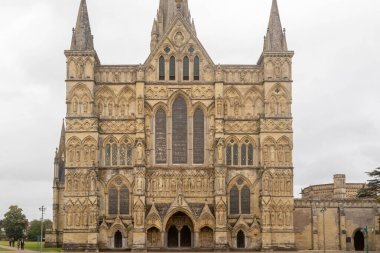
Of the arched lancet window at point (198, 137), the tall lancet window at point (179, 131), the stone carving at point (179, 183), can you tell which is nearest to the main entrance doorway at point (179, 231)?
the stone carving at point (179, 183)

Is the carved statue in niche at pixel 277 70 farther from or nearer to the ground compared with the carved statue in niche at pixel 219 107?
farther from the ground

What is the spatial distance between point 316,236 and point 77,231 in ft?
86.3

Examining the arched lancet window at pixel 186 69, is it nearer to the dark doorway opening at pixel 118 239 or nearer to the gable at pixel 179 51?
the gable at pixel 179 51

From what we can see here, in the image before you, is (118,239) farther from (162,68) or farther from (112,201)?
(162,68)

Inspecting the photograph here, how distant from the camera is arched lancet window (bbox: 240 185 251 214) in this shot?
72.4 meters

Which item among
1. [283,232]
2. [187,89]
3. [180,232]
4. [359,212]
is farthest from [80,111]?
[359,212]

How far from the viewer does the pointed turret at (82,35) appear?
74000 millimetres

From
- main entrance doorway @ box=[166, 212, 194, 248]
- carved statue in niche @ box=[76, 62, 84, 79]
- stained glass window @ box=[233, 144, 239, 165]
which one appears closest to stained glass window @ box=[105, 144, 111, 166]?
carved statue in niche @ box=[76, 62, 84, 79]

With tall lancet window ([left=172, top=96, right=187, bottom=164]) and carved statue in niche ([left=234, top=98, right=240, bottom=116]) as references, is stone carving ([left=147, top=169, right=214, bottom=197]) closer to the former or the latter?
tall lancet window ([left=172, top=96, right=187, bottom=164])

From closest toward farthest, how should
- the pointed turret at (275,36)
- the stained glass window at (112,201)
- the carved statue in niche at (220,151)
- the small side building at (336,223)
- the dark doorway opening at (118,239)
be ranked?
the dark doorway opening at (118,239) < the carved statue in niche at (220,151) < the stained glass window at (112,201) < the pointed turret at (275,36) < the small side building at (336,223)

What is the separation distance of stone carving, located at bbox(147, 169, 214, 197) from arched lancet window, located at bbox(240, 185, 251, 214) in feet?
11.5

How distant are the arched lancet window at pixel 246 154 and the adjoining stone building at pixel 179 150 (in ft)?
0.36

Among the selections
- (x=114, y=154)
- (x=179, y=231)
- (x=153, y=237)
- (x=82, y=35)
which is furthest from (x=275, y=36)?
(x=153, y=237)

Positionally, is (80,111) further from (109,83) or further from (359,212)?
(359,212)
